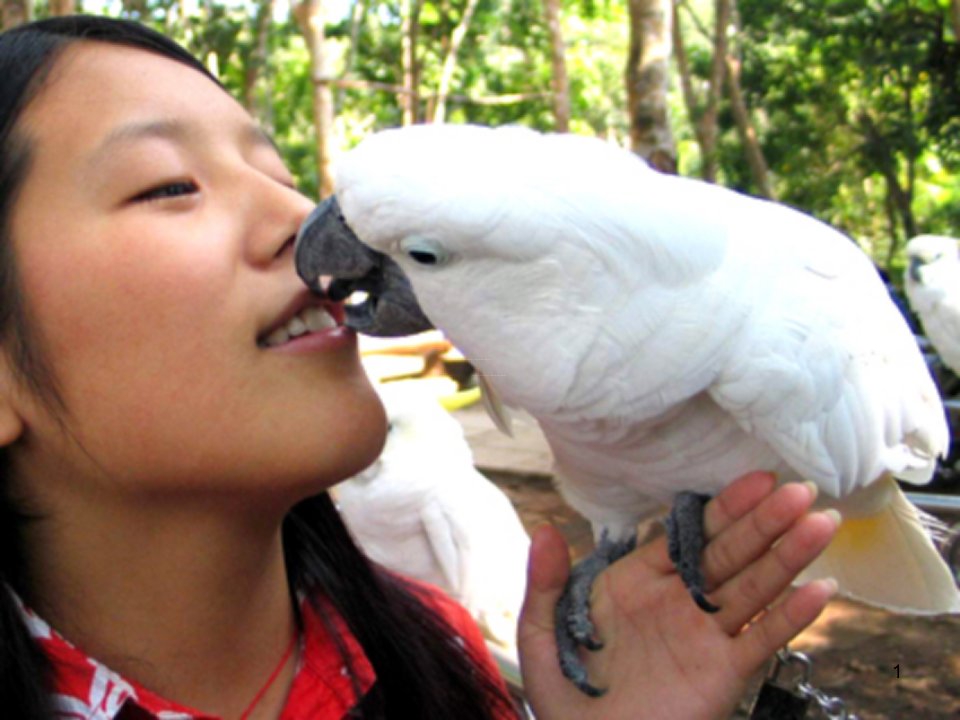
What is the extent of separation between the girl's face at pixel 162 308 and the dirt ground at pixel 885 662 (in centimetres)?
179

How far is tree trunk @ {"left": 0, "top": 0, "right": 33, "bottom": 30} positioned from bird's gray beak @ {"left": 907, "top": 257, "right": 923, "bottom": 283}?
407cm

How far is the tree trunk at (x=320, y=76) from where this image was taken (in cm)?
510

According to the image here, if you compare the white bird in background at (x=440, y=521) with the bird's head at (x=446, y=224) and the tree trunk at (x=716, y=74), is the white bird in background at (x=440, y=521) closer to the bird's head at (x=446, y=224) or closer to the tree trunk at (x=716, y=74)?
the bird's head at (x=446, y=224)

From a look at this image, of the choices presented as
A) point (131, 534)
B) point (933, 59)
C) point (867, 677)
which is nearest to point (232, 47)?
point (933, 59)

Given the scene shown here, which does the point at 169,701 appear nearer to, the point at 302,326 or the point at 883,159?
the point at 302,326

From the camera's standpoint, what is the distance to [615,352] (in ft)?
2.90

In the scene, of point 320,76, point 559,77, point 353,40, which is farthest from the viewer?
point 353,40

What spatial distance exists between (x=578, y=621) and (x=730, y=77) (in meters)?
7.88

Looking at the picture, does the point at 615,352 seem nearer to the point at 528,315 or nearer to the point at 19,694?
the point at 528,315

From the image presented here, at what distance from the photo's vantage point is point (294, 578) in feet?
3.67

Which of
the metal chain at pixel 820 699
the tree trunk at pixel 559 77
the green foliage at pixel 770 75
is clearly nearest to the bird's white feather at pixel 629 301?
the metal chain at pixel 820 699

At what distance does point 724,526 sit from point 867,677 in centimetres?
215

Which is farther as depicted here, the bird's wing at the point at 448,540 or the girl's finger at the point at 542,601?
the bird's wing at the point at 448,540

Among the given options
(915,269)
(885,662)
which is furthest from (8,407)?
(915,269)
